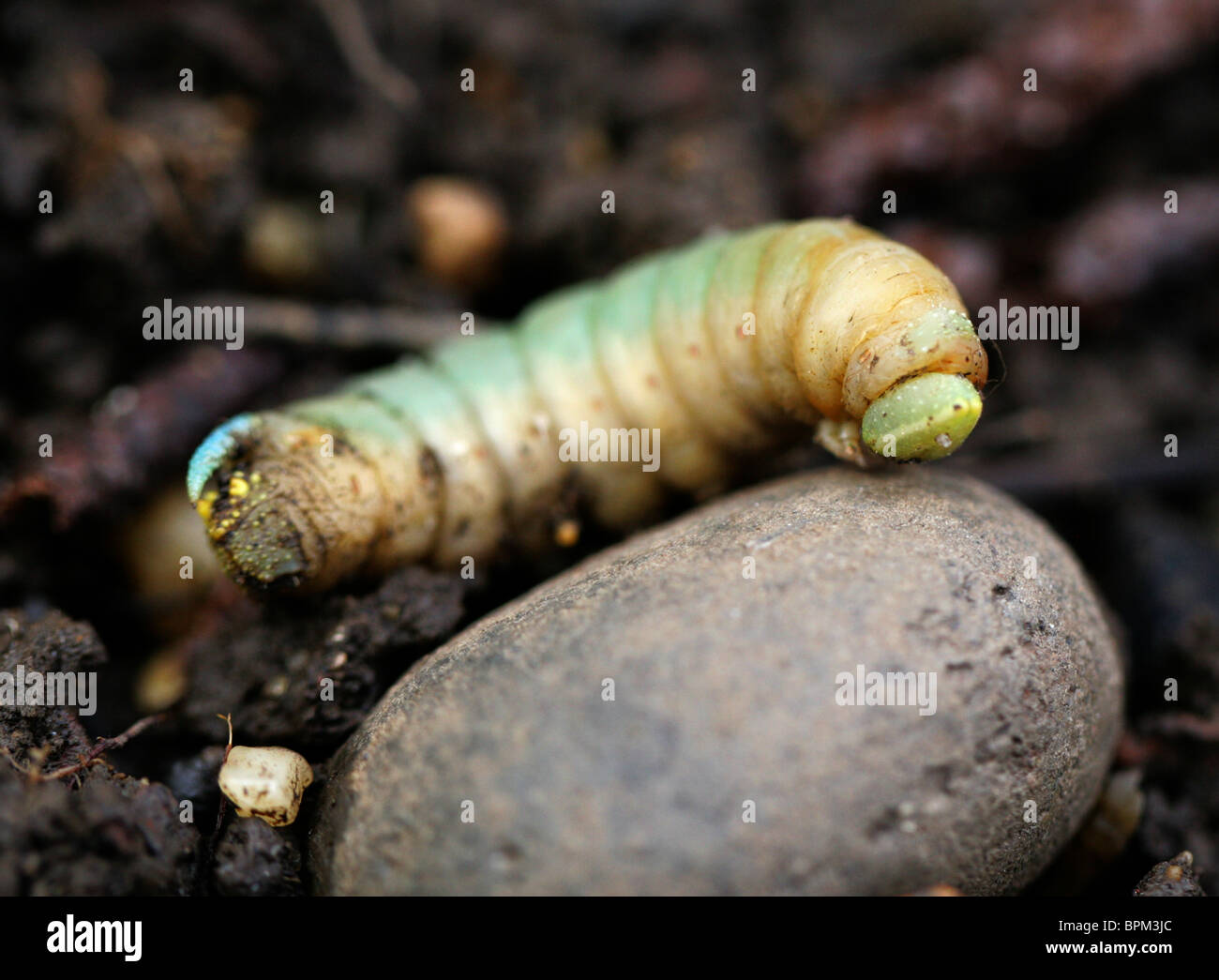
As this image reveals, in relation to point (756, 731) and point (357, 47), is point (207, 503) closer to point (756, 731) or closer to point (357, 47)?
point (756, 731)

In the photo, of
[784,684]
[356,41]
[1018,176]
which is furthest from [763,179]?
[784,684]

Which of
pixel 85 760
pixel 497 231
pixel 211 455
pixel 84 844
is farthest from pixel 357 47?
pixel 84 844

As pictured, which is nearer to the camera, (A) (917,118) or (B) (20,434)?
(B) (20,434)

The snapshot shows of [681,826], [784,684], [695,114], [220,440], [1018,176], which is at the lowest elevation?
[681,826]

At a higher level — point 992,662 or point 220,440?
point 220,440

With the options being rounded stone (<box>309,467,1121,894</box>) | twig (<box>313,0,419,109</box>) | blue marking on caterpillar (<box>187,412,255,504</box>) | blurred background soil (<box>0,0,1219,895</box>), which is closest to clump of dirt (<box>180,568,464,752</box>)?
blurred background soil (<box>0,0,1219,895</box>)

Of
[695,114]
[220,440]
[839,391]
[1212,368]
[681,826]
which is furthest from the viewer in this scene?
[695,114]

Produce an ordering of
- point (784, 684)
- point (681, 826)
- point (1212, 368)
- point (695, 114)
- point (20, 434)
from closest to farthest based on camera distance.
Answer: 1. point (681, 826)
2. point (784, 684)
3. point (20, 434)
4. point (1212, 368)
5. point (695, 114)

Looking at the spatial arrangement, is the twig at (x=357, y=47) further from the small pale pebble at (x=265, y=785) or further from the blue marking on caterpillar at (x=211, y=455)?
the small pale pebble at (x=265, y=785)
